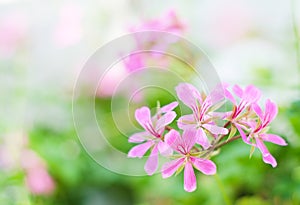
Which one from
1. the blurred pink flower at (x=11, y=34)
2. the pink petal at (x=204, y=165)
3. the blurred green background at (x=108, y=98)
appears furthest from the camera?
the blurred pink flower at (x=11, y=34)

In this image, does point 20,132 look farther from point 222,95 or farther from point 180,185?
point 222,95

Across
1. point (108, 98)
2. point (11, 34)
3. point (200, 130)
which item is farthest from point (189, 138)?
point (11, 34)

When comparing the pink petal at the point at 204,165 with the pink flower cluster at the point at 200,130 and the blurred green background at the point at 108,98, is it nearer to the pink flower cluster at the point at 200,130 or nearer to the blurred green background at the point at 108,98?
the pink flower cluster at the point at 200,130

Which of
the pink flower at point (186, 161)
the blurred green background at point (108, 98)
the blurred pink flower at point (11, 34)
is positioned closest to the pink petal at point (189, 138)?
the pink flower at point (186, 161)

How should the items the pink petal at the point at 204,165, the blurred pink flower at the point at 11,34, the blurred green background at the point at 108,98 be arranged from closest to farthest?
the pink petal at the point at 204,165, the blurred green background at the point at 108,98, the blurred pink flower at the point at 11,34

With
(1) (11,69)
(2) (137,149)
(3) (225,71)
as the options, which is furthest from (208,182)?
(1) (11,69)

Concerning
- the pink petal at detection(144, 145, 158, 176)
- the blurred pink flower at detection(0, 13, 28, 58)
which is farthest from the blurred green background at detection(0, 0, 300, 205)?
the pink petal at detection(144, 145, 158, 176)

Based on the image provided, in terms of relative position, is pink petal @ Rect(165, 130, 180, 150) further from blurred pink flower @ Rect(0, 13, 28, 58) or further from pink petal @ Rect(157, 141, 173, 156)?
blurred pink flower @ Rect(0, 13, 28, 58)
